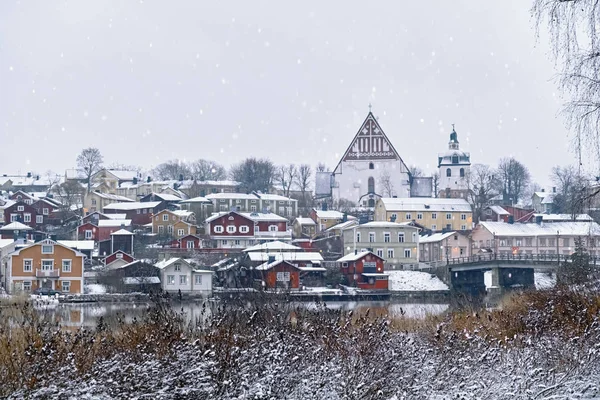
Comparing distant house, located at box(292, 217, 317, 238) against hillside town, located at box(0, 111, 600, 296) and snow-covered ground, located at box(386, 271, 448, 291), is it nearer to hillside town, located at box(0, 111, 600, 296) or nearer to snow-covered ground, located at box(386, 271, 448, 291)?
hillside town, located at box(0, 111, 600, 296)

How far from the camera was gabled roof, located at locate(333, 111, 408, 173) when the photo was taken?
8500 cm

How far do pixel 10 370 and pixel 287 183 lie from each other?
88.9 metres

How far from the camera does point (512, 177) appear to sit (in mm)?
92438

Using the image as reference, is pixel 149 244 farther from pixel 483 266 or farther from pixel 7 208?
pixel 483 266

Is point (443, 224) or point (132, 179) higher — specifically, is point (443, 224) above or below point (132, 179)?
below

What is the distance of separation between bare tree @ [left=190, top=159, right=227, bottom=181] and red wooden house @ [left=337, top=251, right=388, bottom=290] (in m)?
50.0

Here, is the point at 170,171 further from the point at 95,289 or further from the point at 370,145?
the point at 95,289

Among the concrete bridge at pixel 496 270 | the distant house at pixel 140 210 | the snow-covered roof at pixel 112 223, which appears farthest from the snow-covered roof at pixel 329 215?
the concrete bridge at pixel 496 270

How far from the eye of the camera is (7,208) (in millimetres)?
67812

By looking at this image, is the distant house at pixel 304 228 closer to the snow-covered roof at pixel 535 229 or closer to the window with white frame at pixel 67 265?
the snow-covered roof at pixel 535 229

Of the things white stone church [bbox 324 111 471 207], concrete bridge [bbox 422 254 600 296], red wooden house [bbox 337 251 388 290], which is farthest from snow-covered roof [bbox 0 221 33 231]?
white stone church [bbox 324 111 471 207]

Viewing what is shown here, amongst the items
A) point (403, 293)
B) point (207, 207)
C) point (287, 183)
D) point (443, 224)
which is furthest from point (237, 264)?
point (287, 183)

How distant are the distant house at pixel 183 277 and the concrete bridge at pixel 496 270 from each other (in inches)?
533

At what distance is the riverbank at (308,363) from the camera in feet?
29.1
